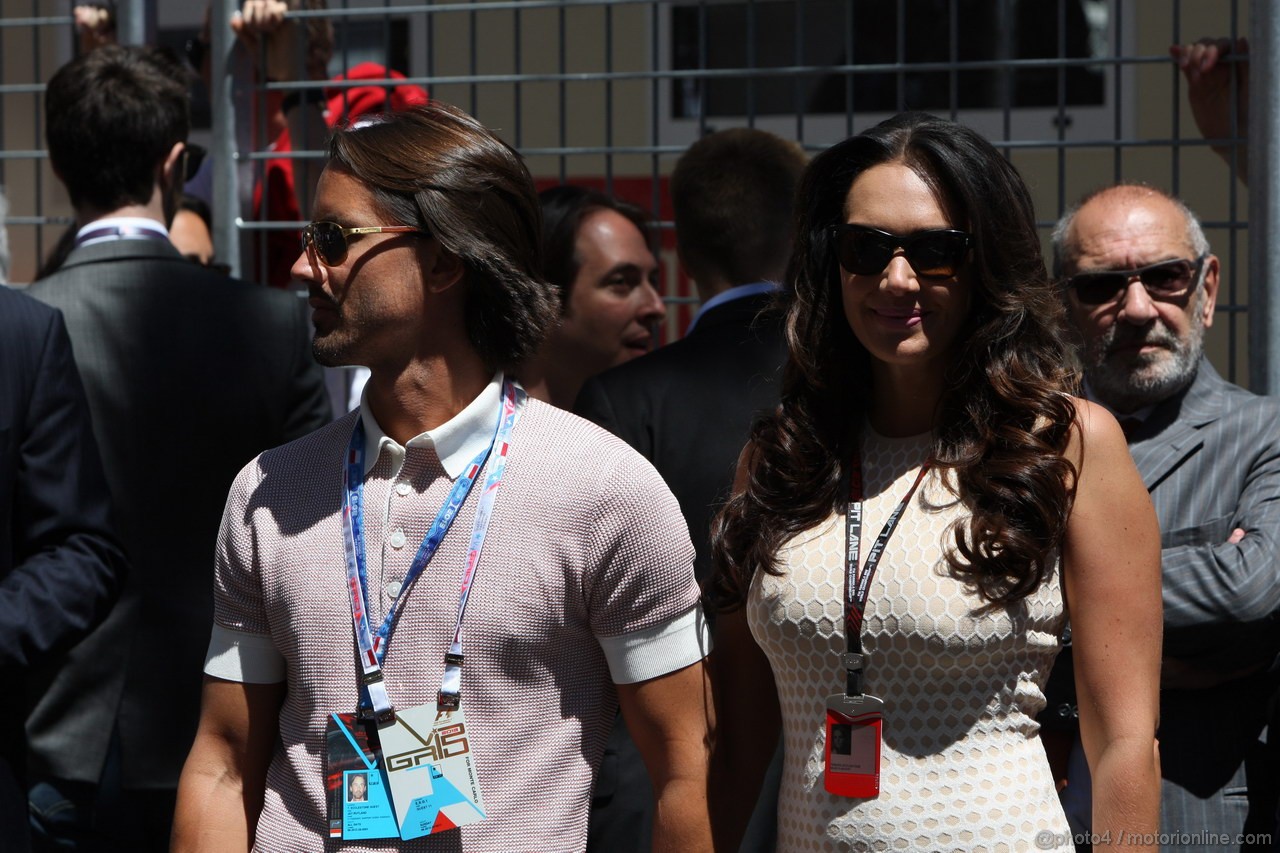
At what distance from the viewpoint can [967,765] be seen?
2111 mm

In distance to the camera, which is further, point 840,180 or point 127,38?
point 127,38

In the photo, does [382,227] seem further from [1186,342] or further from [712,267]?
[1186,342]

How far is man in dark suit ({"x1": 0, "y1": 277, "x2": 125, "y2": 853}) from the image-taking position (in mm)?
2664

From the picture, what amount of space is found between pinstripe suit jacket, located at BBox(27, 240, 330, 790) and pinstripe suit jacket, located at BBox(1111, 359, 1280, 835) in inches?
77.8

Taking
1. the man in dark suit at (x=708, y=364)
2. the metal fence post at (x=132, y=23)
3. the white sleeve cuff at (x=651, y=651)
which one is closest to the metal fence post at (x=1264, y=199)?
the man in dark suit at (x=708, y=364)

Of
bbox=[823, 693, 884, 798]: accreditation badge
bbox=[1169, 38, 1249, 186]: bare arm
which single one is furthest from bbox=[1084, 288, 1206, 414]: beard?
bbox=[823, 693, 884, 798]: accreditation badge

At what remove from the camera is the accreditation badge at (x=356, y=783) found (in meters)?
2.09

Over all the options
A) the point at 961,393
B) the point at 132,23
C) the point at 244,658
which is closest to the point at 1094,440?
the point at 961,393

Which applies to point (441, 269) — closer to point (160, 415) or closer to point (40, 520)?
point (40, 520)

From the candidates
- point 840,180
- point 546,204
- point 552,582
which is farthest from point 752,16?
point 552,582

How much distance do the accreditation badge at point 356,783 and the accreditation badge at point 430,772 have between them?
0.8 inches

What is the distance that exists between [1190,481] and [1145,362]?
29cm

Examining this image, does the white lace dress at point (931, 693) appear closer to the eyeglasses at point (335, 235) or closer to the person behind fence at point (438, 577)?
the person behind fence at point (438, 577)

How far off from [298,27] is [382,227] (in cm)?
213
